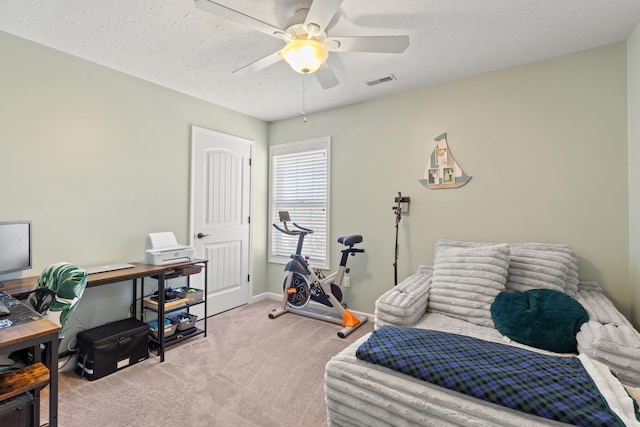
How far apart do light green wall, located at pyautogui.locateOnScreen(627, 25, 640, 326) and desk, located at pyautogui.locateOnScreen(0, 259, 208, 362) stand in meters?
3.59

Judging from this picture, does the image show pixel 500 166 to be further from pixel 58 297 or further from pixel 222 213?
pixel 58 297

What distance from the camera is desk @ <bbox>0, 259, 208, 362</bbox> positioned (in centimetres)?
198

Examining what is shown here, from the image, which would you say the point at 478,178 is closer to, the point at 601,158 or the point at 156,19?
the point at 601,158

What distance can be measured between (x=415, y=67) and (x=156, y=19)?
6.85 ft

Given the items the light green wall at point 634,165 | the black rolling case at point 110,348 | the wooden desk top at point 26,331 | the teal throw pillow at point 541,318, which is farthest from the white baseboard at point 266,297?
the light green wall at point 634,165

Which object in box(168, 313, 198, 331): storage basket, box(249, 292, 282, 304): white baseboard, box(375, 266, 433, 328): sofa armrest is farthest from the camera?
box(249, 292, 282, 304): white baseboard

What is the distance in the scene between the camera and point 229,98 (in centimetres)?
346

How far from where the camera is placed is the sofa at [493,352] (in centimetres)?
99

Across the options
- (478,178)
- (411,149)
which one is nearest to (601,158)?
(478,178)

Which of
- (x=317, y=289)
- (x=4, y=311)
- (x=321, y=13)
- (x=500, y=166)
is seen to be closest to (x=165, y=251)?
(x=4, y=311)

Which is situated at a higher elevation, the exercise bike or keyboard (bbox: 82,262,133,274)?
keyboard (bbox: 82,262,133,274)

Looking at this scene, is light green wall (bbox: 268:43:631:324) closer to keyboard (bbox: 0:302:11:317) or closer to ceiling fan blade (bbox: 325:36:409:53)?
ceiling fan blade (bbox: 325:36:409:53)

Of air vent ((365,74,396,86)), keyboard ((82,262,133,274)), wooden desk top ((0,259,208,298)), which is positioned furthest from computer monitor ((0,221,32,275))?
air vent ((365,74,396,86))

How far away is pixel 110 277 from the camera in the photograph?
230 cm
